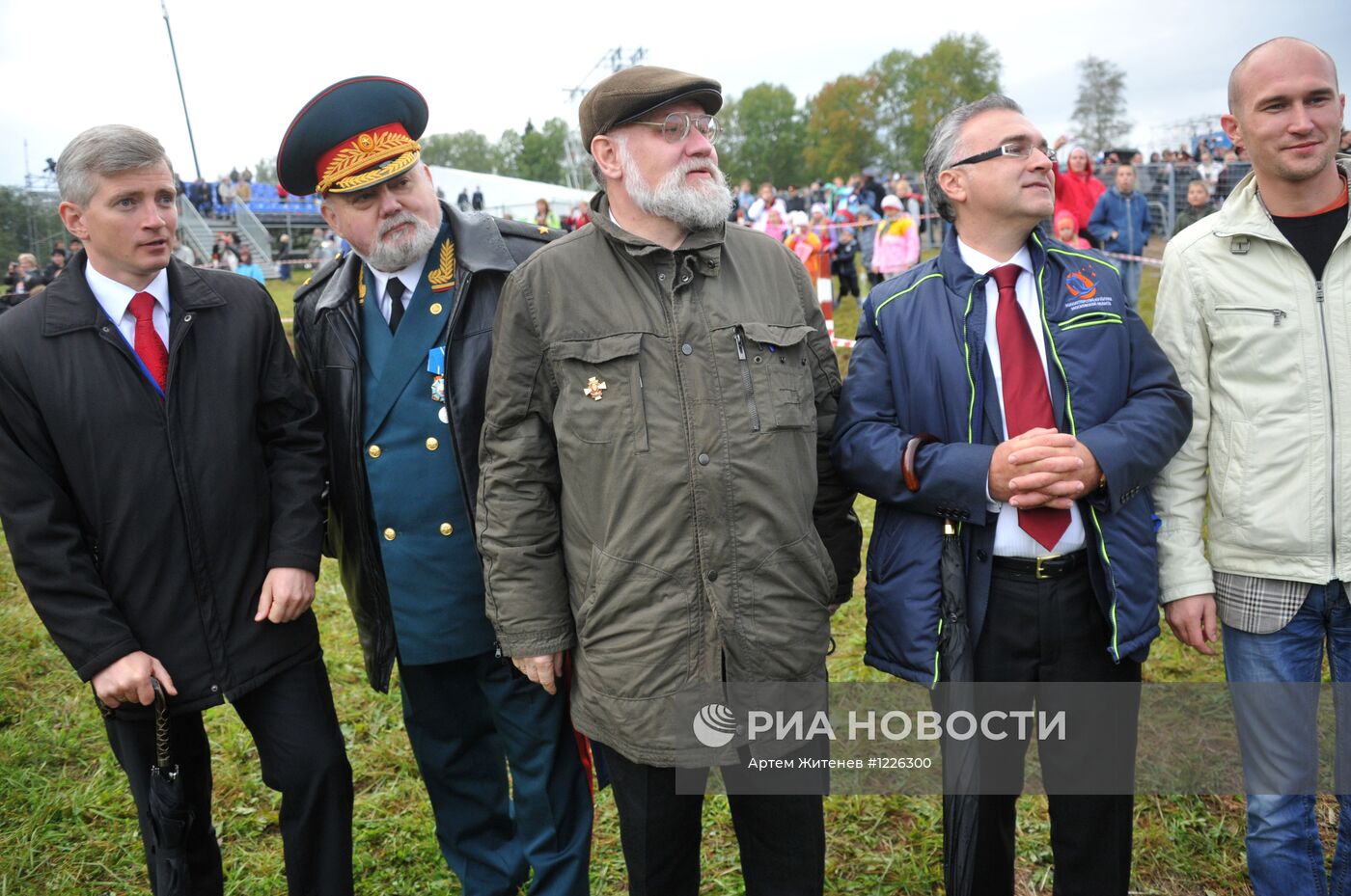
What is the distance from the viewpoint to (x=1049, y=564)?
2377 millimetres

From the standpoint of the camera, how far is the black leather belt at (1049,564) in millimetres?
2377

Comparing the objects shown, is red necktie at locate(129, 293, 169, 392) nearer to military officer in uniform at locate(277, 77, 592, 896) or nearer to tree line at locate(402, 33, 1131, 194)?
military officer in uniform at locate(277, 77, 592, 896)

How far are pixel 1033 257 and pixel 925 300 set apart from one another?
294 mm

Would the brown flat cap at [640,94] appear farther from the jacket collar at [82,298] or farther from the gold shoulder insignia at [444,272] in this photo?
the jacket collar at [82,298]

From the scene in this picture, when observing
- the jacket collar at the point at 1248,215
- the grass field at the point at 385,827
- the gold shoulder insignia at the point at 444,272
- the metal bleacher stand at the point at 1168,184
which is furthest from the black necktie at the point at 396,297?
the metal bleacher stand at the point at 1168,184

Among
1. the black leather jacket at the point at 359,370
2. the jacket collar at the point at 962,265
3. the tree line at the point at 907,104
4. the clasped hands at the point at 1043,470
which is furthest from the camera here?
the tree line at the point at 907,104

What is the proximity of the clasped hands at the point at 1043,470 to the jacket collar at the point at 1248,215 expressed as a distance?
25.9 inches

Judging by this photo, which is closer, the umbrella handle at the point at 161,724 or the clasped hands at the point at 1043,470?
the clasped hands at the point at 1043,470

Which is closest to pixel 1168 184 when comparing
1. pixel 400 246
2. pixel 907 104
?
pixel 400 246

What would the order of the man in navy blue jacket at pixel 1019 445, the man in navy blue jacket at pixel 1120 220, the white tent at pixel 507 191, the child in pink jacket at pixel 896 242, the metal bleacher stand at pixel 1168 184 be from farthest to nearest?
1. the white tent at pixel 507 191
2. the metal bleacher stand at pixel 1168 184
3. the child in pink jacket at pixel 896 242
4. the man in navy blue jacket at pixel 1120 220
5. the man in navy blue jacket at pixel 1019 445

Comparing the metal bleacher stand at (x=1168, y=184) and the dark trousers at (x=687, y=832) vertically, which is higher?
the metal bleacher stand at (x=1168, y=184)

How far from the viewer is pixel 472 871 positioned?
3084mm

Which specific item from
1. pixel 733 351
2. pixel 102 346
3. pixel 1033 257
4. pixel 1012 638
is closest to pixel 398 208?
pixel 102 346

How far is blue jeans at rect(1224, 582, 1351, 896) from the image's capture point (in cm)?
240
